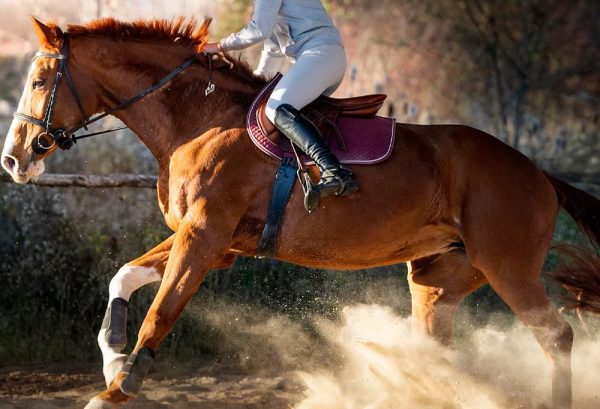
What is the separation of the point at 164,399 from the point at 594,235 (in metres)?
3.11

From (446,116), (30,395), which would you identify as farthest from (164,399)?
(446,116)

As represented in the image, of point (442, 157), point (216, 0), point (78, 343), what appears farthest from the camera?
point (216, 0)

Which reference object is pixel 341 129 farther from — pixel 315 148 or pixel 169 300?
pixel 169 300

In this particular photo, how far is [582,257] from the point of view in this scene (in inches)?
224

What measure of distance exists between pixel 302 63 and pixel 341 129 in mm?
428

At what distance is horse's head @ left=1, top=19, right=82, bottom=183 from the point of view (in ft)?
15.7

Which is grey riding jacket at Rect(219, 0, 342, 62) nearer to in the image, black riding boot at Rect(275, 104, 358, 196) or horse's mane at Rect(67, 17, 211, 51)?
horse's mane at Rect(67, 17, 211, 51)

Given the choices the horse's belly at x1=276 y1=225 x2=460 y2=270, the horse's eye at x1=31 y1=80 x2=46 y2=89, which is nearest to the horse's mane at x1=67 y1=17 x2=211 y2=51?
the horse's eye at x1=31 y1=80 x2=46 y2=89

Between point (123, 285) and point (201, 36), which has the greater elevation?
point (201, 36)

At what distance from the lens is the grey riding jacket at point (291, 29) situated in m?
4.84

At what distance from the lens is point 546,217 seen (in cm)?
524

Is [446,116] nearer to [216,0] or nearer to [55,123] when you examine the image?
[216,0]

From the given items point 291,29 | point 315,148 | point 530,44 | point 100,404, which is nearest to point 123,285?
point 100,404

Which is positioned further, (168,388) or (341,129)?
(168,388)
